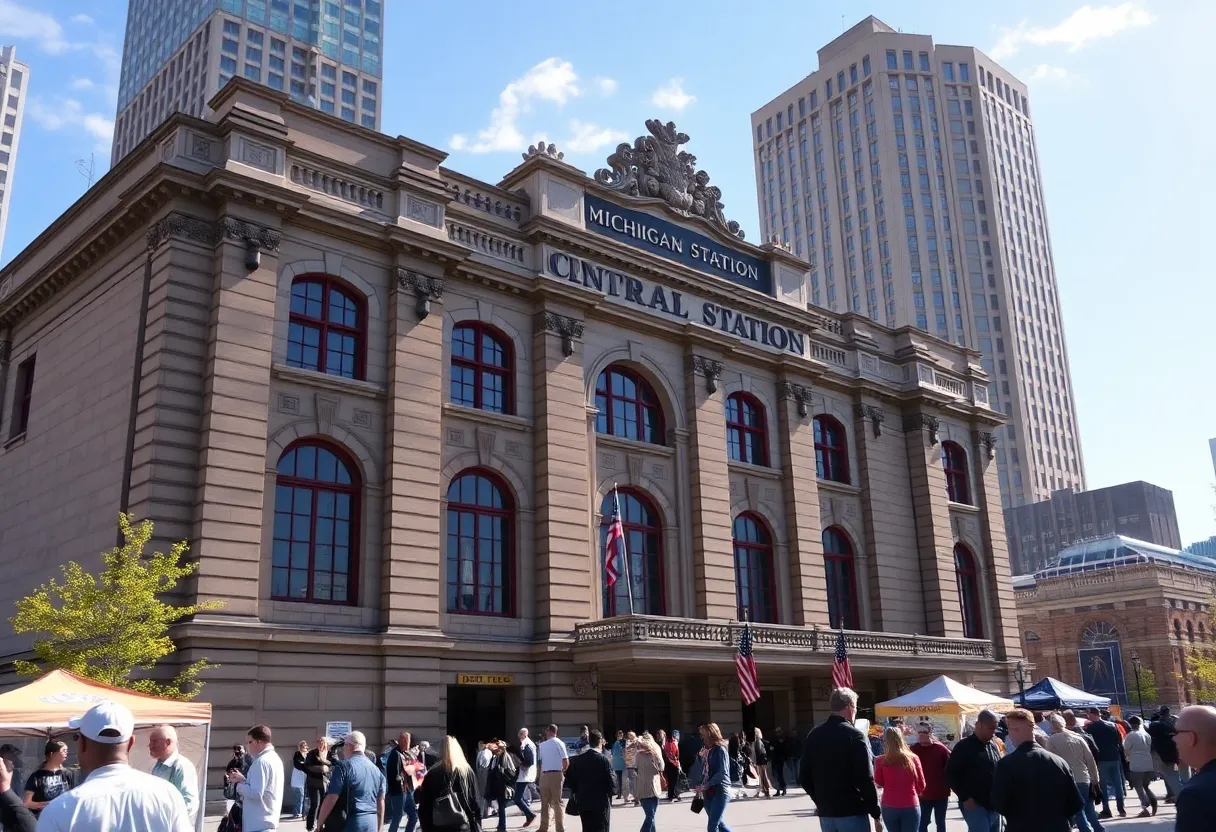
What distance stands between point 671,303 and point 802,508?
30.4 ft

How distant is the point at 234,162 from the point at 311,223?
262cm

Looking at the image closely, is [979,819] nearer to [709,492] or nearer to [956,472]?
[709,492]

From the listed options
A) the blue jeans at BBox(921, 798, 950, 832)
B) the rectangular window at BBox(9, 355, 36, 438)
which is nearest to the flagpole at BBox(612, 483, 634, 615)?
the rectangular window at BBox(9, 355, 36, 438)

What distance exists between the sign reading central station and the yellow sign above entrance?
1300cm

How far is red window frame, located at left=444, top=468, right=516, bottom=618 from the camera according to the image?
30.2 metres

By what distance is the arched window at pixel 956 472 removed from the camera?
48875mm

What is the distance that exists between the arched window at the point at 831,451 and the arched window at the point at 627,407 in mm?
8794

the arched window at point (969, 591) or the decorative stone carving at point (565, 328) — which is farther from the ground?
the decorative stone carving at point (565, 328)

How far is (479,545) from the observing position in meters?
31.1

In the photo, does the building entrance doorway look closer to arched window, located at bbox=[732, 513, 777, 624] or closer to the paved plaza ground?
the paved plaza ground

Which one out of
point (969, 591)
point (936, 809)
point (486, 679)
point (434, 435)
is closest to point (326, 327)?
point (434, 435)

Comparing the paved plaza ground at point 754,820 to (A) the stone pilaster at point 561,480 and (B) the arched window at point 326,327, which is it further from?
(B) the arched window at point 326,327

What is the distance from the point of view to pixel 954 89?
121375mm

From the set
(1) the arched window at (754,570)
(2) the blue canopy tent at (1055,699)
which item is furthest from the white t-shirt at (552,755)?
(1) the arched window at (754,570)
